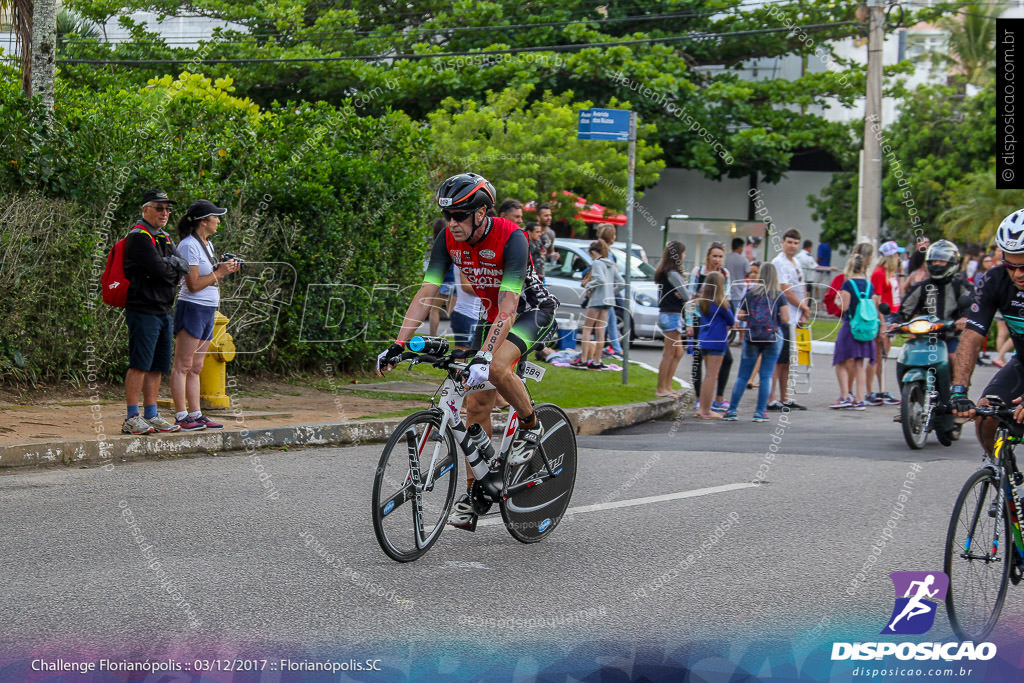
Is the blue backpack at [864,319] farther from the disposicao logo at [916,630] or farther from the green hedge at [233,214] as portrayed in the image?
the disposicao logo at [916,630]

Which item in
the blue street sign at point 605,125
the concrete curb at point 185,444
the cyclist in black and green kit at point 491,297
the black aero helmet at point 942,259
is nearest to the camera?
the cyclist in black and green kit at point 491,297

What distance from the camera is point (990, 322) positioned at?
5703mm

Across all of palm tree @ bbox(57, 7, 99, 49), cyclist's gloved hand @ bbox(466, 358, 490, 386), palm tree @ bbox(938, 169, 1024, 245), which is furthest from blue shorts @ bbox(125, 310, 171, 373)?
palm tree @ bbox(938, 169, 1024, 245)

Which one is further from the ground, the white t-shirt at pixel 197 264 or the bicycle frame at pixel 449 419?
the white t-shirt at pixel 197 264

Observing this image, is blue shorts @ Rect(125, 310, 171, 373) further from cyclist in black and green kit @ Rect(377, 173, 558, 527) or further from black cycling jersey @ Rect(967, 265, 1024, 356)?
black cycling jersey @ Rect(967, 265, 1024, 356)

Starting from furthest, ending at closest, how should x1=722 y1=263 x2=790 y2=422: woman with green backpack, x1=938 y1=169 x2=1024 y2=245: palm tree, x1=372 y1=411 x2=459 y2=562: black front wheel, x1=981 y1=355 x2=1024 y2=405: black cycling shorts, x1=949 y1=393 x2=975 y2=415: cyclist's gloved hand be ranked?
x1=938 y1=169 x2=1024 y2=245: palm tree
x1=722 y1=263 x2=790 y2=422: woman with green backpack
x1=981 y1=355 x2=1024 y2=405: black cycling shorts
x1=372 y1=411 x2=459 y2=562: black front wheel
x1=949 y1=393 x2=975 y2=415: cyclist's gloved hand

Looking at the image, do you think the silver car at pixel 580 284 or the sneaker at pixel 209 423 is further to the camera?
the silver car at pixel 580 284

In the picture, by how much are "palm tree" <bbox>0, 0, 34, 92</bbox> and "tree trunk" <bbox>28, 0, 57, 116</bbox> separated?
0.49ft

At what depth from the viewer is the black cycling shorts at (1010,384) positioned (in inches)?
229

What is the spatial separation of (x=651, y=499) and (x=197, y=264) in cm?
416

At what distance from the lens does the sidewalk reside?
844cm

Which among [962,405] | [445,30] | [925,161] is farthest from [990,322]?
[925,161]

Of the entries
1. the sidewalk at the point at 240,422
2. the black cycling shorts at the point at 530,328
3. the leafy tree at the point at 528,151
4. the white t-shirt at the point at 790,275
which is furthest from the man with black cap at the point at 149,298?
the leafy tree at the point at 528,151

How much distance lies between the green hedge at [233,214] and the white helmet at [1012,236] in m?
8.16
